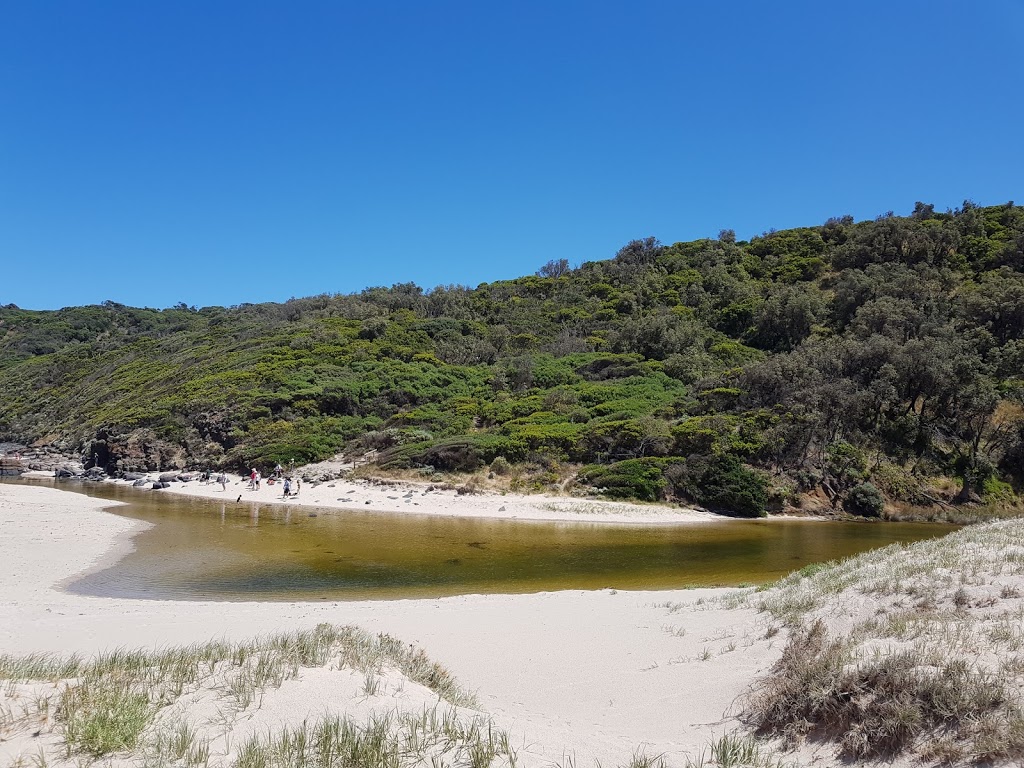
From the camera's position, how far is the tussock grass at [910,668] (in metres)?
4.38

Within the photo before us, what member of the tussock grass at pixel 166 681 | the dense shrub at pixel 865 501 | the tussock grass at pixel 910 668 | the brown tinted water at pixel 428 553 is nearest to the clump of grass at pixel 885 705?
the tussock grass at pixel 910 668

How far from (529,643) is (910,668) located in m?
5.54

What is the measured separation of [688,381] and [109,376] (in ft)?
246

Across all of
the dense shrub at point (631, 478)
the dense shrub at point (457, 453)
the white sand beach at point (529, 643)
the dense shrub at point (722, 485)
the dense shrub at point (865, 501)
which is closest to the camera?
the white sand beach at point (529, 643)

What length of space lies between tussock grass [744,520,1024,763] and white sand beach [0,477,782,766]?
0.68m

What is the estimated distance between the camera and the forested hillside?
3697cm

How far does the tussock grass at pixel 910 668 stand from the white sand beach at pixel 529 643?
0.68 metres

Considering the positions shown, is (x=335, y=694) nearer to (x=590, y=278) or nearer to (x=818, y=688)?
(x=818, y=688)

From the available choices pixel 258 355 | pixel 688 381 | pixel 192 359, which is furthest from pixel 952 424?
pixel 192 359

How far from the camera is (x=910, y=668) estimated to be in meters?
5.06

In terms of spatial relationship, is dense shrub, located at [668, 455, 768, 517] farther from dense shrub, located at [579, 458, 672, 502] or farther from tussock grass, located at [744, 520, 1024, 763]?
tussock grass, located at [744, 520, 1024, 763]

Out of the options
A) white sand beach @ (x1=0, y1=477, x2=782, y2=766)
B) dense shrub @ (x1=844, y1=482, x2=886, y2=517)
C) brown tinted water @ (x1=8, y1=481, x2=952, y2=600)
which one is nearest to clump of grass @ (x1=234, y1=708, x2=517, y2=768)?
white sand beach @ (x1=0, y1=477, x2=782, y2=766)

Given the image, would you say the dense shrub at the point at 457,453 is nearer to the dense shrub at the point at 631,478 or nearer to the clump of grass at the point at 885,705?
the dense shrub at the point at 631,478

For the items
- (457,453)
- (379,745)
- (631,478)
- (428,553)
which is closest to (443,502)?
(457,453)
